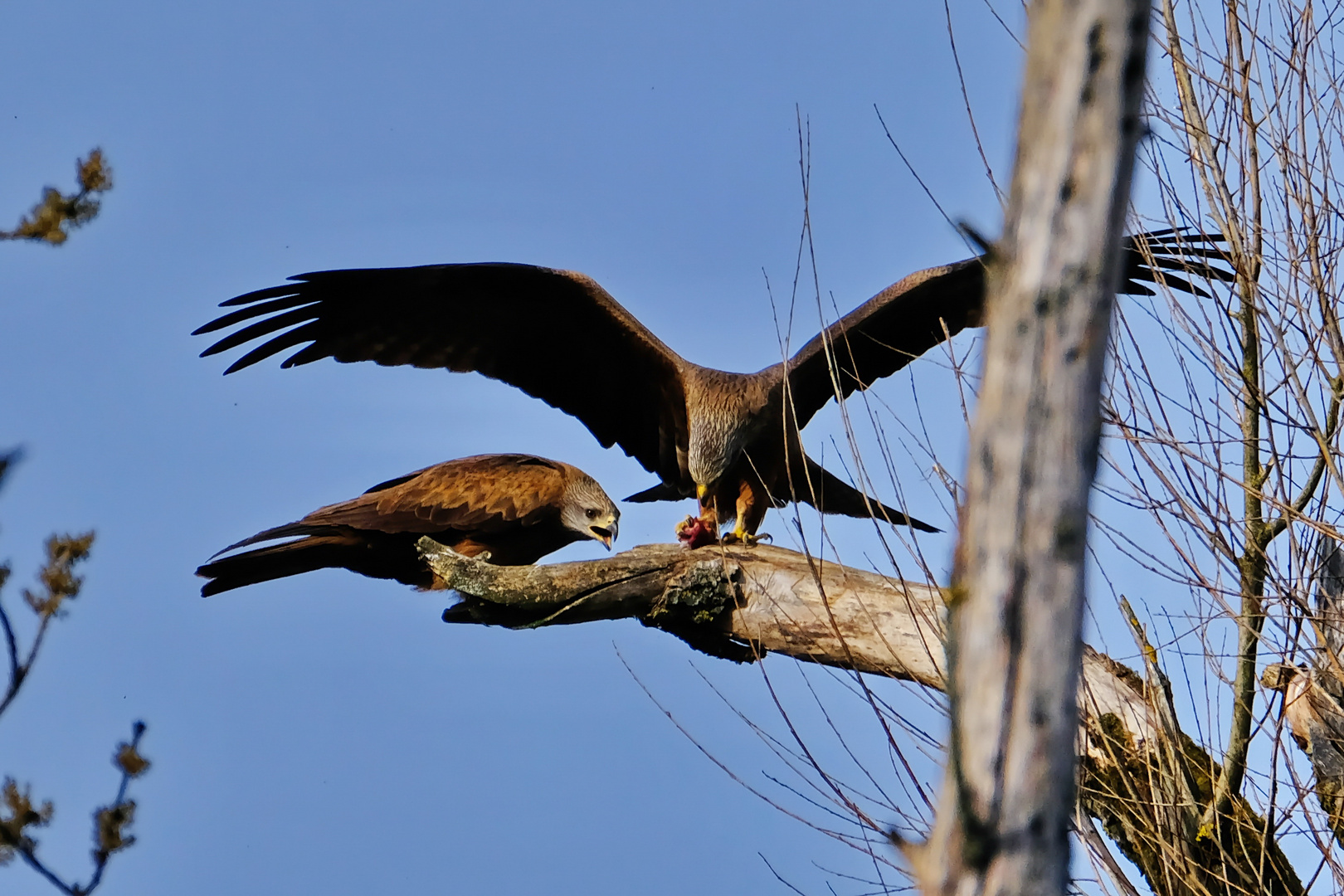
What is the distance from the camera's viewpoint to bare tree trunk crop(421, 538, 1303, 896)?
129 inches

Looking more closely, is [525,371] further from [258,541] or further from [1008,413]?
[1008,413]

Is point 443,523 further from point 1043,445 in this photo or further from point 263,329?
point 1043,445

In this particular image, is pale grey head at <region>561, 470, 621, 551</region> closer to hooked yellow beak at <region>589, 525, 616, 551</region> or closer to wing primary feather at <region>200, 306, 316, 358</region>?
hooked yellow beak at <region>589, 525, 616, 551</region>

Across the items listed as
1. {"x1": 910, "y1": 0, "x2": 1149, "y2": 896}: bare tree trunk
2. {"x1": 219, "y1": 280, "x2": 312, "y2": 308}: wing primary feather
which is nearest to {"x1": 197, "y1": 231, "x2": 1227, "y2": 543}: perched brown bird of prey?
{"x1": 219, "y1": 280, "x2": 312, "y2": 308}: wing primary feather

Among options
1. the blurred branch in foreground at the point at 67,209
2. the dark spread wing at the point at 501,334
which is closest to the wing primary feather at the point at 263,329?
the dark spread wing at the point at 501,334

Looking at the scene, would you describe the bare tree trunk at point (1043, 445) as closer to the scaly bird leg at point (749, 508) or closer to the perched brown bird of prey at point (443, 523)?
the perched brown bird of prey at point (443, 523)

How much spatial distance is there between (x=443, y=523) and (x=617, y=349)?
1.19m

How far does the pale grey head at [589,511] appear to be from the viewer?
18.7 feet

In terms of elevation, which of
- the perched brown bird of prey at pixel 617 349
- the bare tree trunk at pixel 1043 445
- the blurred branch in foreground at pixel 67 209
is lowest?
the bare tree trunk at pixel 1043 445

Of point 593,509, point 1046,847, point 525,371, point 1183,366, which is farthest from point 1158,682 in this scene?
point 525,371

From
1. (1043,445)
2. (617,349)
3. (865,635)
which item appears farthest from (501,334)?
(1043,445)

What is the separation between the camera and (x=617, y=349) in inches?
225

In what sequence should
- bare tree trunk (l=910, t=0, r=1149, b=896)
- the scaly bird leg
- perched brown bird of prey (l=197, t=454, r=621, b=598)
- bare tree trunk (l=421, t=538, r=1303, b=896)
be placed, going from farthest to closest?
1. the scaly bird leg
2. perched brown bird of prey (l=197, t=454, r=621, b=598)
3. bare tree trunk (l=421, t=538, r=1303, b=896)
4. bare tree trunk (l=910, t=0, r=1149, b=896)

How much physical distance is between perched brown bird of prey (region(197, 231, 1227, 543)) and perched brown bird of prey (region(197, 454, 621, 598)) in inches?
18.1
